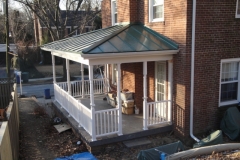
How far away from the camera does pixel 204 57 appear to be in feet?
27.9

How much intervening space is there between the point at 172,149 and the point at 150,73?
397cm

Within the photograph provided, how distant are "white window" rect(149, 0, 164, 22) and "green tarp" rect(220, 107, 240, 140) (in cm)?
432

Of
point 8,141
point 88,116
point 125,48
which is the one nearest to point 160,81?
point 125,48

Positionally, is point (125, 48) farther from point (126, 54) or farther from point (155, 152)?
point (155, 152)

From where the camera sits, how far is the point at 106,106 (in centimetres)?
Result: 1194

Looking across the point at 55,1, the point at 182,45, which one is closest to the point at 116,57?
the point at 182,45

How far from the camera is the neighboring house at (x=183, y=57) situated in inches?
317

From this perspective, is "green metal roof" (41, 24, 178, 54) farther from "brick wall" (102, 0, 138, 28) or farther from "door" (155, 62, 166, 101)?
"door" (155, 62, 166, 101)

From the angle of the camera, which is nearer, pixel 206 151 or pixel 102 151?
pixel 206 151

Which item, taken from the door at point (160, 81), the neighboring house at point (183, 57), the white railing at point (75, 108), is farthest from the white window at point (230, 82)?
the white railing at point (75, 108)

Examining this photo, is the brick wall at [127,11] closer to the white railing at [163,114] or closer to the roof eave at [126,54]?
the roof eave at [126,54]

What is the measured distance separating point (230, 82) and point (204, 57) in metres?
1.81

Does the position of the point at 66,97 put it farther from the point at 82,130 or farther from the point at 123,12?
the point at 123,12

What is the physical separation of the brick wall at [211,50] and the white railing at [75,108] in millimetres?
3792
